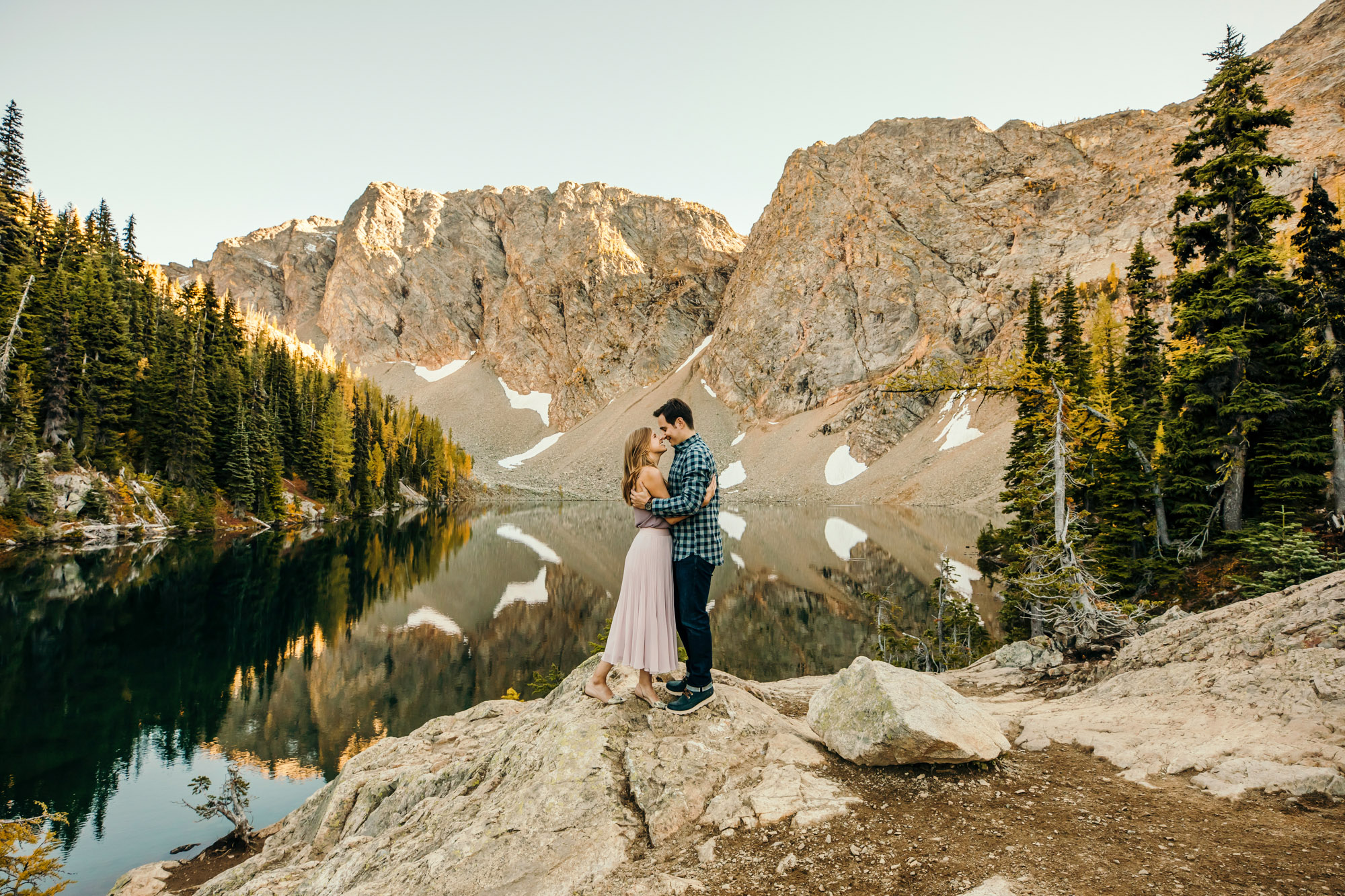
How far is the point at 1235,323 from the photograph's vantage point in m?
15.6

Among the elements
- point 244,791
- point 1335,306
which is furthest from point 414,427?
point 1335,306

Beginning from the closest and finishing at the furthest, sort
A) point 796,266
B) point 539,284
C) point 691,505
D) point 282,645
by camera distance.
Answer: point 691,505 → point 282,645 → point 796,266 → point 539,284

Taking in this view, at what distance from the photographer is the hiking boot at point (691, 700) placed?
5.77 m

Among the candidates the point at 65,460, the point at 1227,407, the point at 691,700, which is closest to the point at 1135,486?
the point at 1227,407

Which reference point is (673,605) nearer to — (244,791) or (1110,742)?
(1110,742)

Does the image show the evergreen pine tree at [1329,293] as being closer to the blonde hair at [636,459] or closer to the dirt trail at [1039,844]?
the dirt trail at [1039,844]

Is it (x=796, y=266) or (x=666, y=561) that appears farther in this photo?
(x=796, y=266)

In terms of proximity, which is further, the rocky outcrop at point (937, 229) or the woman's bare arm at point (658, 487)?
the rocky outcrop at point (937, 229)

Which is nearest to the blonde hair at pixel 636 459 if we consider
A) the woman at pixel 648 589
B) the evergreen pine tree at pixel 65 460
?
the woman at pixel 648 589

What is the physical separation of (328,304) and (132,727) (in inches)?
7898

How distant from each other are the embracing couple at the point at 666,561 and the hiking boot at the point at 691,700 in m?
0.02

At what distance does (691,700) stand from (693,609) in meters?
0.97

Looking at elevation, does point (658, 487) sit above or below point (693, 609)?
above

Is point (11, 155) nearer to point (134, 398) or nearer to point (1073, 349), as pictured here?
point (134, 398)
